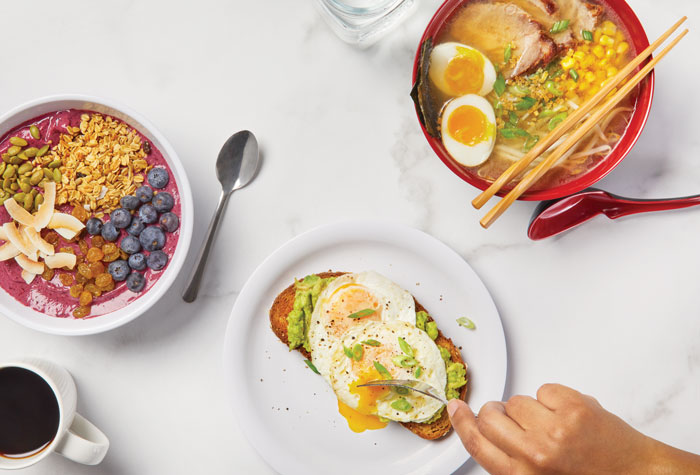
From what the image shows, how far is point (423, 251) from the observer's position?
7.87 ft

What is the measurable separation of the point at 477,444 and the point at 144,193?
1.48 m

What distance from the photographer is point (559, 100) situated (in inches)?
88.7

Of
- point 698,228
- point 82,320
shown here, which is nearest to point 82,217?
point 82,320

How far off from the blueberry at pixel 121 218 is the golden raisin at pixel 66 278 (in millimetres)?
268

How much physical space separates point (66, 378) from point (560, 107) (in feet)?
7.11

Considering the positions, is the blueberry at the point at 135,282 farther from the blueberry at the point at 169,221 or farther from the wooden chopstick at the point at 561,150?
the wooden chopstick at the point at 561,150

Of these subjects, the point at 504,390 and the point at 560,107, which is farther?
the point at 504,390

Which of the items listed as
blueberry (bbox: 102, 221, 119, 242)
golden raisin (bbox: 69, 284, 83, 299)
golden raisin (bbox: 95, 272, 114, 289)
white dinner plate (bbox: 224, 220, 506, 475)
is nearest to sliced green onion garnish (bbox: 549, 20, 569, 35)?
white dinner plate (bbox: 224, 220, 506, 475)

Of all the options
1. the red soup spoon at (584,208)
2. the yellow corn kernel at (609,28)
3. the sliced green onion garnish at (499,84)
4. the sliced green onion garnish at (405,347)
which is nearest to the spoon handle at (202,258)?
the sliced green onion garnish at (405,347)

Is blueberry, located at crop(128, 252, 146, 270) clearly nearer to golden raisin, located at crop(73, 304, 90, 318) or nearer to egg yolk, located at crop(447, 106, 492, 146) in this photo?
golden raisin, located at crop(73, 304, 90, 318)

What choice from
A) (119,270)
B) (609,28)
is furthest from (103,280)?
(609,28)

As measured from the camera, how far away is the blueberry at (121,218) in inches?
90.4

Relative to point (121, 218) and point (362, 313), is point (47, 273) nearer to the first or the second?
point (121, 218)

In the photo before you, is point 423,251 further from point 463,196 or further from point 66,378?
point 66,378
